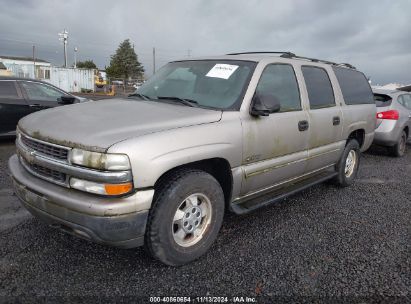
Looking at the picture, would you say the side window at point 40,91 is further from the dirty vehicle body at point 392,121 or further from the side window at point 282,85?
the dirty vehicle body at point 392,121

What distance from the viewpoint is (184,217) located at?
2.76 meters

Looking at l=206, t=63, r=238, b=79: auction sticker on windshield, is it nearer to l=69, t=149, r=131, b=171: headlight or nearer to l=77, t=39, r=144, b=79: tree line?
l=69, t=149, r=131, b=171: headlight

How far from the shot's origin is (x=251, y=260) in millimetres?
2932

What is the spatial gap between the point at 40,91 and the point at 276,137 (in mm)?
6219

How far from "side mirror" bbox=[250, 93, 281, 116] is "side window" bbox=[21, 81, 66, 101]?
6023mm

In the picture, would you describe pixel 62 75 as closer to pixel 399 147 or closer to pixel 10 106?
pixel 10 106

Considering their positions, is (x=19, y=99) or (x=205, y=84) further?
(x=19, y=99)

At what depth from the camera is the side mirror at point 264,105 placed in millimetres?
3055

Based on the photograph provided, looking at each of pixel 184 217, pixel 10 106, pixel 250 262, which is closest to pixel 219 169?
pixel 184 217

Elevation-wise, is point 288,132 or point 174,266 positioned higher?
point 288,132

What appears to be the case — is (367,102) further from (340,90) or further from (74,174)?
(74,174)

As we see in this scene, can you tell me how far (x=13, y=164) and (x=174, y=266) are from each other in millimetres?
1721

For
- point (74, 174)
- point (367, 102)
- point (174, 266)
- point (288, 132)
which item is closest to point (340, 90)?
point (367, 102)

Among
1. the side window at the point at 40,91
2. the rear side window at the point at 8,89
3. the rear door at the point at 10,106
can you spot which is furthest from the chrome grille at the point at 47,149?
the side window at the point at 40,91
